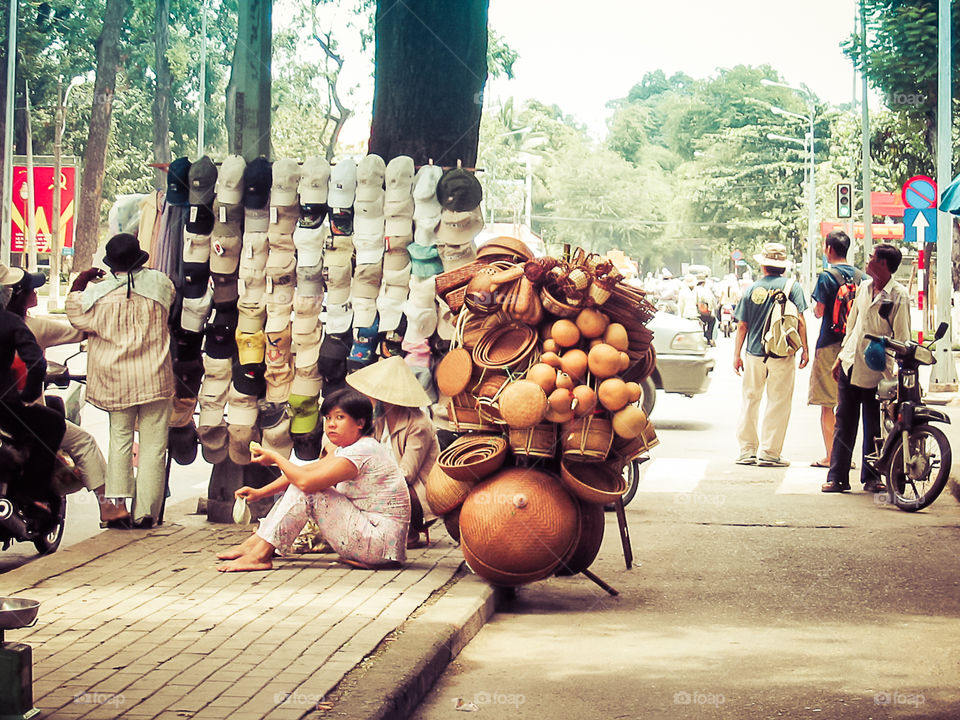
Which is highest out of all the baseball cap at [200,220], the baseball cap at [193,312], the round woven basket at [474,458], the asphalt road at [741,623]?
the baseball cap at [200,220]

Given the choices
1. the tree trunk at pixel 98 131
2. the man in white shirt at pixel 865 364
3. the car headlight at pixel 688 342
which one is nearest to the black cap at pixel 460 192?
the man in white shirt at pixel 865 364

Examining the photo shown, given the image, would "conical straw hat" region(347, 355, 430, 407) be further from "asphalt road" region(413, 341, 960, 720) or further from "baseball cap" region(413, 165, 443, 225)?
"asphalt road" region(413, 341, 960, 720)

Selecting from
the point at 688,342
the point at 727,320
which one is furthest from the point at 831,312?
the point at 727,320

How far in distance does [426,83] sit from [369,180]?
1.79 metres

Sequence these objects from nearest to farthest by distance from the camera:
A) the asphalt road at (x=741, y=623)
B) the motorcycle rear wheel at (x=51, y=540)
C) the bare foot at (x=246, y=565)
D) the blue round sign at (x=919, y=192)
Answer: the asphalt road at (x=741, y=623)
the bare foot at (x=246, y=565)
the motorcycle rear wheel at (x=51, y=540)
the blue round sign at (x=919, y=192)

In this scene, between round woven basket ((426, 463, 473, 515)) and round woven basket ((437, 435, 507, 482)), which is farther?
round woven basket ((426, 463, 473, 515))

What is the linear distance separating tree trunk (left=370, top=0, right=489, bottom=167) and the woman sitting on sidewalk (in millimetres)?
3200

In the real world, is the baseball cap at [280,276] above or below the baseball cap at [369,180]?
below

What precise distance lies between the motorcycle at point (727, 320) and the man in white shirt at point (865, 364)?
87.6 feet

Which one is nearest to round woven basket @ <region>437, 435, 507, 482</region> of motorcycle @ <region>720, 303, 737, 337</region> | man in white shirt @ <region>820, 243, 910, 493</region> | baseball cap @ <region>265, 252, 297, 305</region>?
baseball cap @ <region>265, 252, 297, 305</region>

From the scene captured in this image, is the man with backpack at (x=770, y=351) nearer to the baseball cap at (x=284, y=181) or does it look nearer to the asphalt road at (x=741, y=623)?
the asphalt road at (x=741, y=623)

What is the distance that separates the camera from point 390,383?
25.9 feet

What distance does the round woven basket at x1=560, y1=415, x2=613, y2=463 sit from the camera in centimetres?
698

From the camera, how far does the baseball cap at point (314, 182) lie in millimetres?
8758
